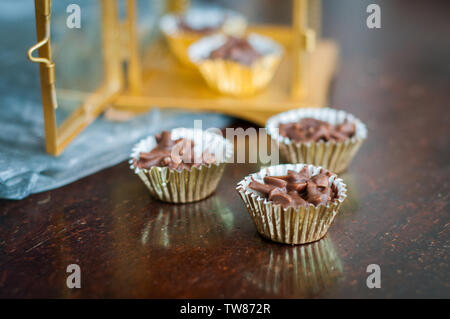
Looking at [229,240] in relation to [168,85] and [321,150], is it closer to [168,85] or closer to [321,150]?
[321,150]

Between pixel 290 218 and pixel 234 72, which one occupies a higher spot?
pixel 234 72

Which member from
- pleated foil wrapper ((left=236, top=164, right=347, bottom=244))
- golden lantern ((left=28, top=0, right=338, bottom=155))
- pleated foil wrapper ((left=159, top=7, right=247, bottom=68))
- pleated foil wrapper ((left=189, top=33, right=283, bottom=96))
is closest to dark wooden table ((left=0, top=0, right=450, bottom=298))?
pleated foil wrapper ((left=236, top=164, right=347, bottom=244))

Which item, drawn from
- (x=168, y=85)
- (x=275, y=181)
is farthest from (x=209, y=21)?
(x=275, y=181)

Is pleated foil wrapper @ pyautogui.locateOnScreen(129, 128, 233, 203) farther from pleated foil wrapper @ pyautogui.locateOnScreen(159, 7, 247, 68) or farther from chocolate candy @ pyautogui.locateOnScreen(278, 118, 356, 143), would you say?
pleated foil wrapper @ pyautogui.locateOnScreen(159, 7, 247, 68)

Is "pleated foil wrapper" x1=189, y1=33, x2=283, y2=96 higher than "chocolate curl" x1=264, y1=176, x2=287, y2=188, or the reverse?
"pleated foil wrapper" x1=189, y1=33, x2=283, y2=96
